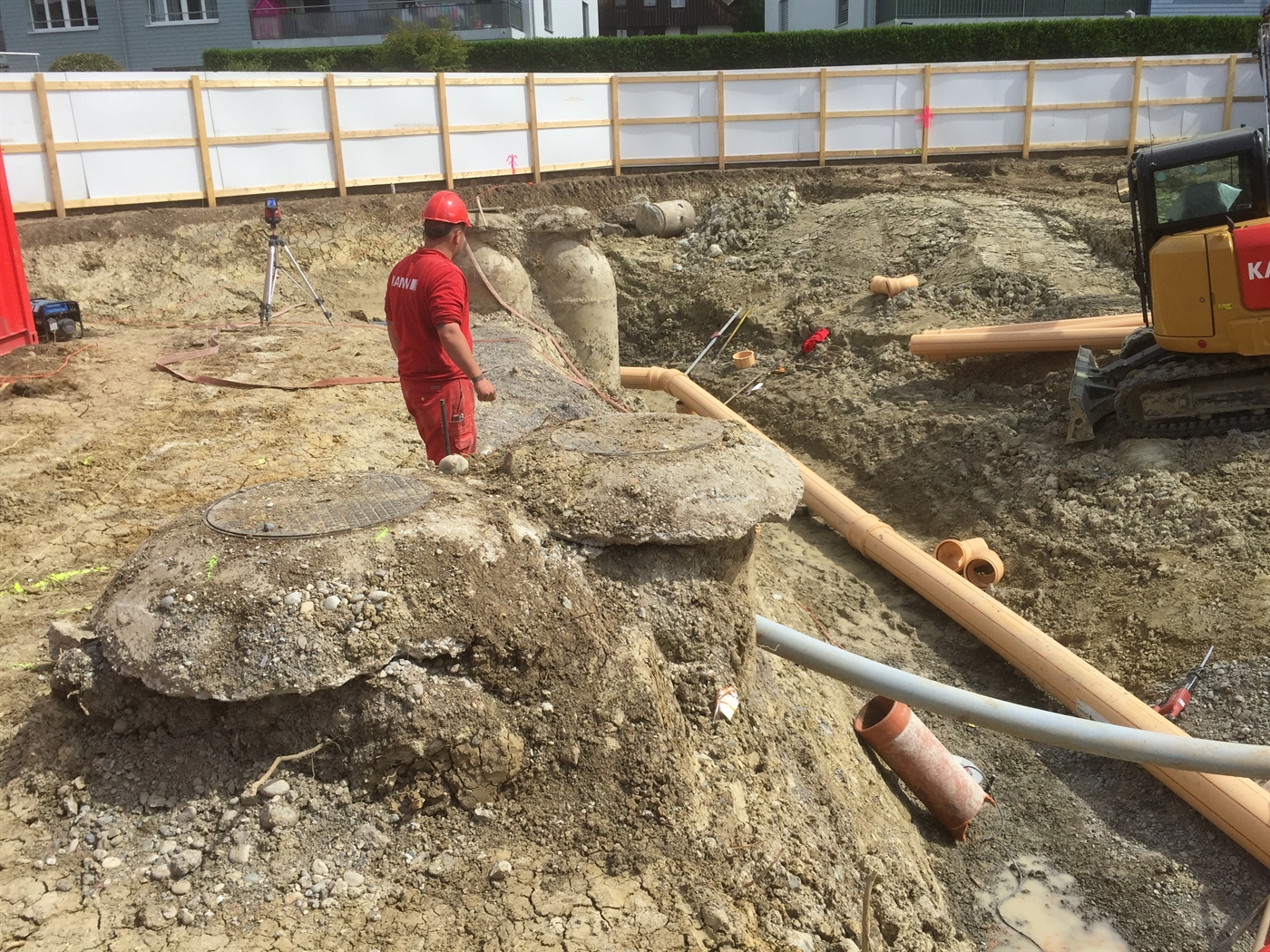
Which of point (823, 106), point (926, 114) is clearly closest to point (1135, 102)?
point (926, 114)

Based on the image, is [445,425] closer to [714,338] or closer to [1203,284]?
[1203,284]

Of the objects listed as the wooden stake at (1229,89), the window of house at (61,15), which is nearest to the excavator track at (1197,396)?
the wooden stake at (1229,89)

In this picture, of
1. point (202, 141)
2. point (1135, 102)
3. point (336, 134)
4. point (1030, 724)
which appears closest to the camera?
point (1030, 724)

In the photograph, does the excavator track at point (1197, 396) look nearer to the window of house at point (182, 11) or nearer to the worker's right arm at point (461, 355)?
the worker's right arm at point (461, 355)

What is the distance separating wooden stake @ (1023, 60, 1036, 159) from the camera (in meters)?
17.7

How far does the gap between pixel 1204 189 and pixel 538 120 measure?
11.3 meters

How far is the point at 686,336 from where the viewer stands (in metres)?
14.8

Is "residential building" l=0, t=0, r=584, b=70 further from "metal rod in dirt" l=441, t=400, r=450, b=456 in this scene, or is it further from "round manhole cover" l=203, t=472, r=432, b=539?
"round manhole cover" l=203, t=472, r=432, b=539

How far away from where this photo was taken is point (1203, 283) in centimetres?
739

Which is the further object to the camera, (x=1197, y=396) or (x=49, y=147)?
(x=49, y=147)

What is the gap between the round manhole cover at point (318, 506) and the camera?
3.53 metres

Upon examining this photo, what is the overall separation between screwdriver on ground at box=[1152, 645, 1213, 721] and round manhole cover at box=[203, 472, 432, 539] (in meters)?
4.72

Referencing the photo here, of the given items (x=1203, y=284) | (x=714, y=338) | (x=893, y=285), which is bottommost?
(x=714, y=338)

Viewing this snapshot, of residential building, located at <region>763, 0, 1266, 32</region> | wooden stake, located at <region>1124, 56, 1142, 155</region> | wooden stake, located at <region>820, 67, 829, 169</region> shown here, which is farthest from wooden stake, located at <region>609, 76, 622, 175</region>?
residential building, located at <region>763, 0, 1266, 32</region>
